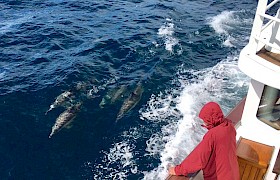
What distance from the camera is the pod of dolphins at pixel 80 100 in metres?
18.3

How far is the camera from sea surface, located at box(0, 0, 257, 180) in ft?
52.4

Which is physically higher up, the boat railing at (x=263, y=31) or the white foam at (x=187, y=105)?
the boat railing at (x=263, y=31)

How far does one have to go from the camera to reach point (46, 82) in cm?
2177

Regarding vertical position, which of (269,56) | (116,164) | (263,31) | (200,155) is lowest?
(116,164)

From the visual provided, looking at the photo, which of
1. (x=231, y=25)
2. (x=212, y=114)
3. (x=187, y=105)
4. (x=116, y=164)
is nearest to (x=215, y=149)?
(x=212, y=114)

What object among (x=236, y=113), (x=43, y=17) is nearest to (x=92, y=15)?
(x=43, y=17)

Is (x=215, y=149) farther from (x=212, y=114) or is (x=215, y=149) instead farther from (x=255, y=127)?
(x=255, y=127)

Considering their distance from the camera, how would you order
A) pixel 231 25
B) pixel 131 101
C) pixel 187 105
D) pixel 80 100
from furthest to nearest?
pixel 231 25 < pixel 80 100 < pixel 131 101 < pixel 187 105

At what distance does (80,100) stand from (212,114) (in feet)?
46.7

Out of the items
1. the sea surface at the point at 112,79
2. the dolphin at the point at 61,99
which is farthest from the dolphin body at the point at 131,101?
the dolphin at the point at 61,99

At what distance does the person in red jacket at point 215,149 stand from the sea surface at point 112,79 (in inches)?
319

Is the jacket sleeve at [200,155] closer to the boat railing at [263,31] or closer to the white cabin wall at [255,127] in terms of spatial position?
the boat railing at [263,31]

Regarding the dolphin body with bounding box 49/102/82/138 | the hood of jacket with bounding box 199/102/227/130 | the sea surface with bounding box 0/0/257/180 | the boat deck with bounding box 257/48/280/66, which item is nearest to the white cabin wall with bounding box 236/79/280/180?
the boat deck with bounding box 257/48/280/66

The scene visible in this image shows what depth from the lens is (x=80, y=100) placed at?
64.8 ft
